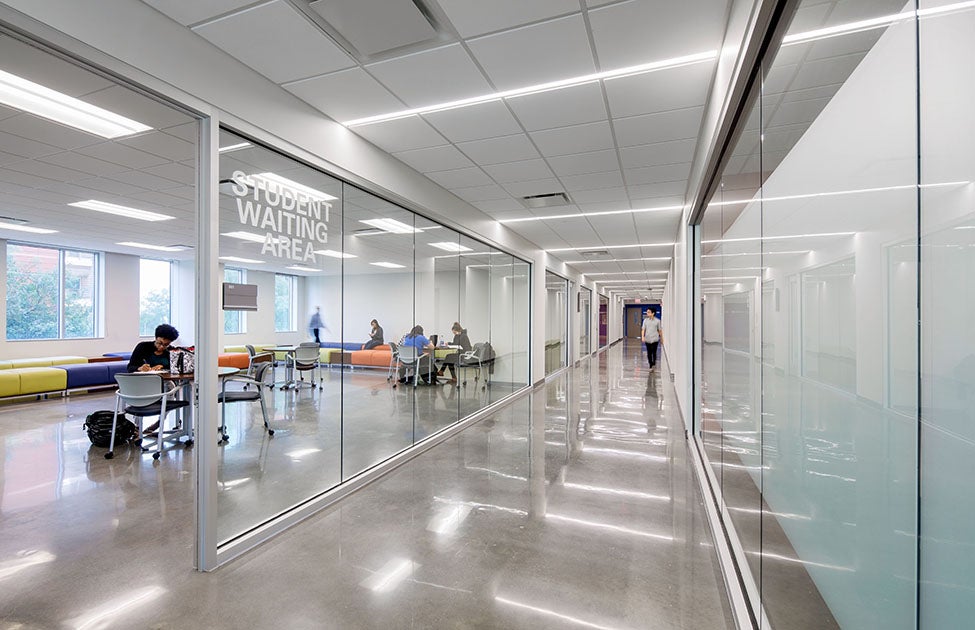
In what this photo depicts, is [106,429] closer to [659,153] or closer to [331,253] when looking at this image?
[331,253]

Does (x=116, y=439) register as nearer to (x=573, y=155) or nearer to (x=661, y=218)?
(x=573, y=155)

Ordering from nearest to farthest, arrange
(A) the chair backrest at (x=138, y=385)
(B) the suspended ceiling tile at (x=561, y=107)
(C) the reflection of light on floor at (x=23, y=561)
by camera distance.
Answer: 1. (C) the reflection of light on floor at (x=23, y=561)
2. (B) the suspended ceiling tile at (x=561, y=107)
3. (A) the chair backrest at (x=138, y=385)

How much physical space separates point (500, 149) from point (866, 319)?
11.9 ft

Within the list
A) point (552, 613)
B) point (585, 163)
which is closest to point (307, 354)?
point (552, 613)

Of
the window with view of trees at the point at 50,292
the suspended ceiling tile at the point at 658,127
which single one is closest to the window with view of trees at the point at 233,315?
the suspended ceiling tile at the point at 658,127

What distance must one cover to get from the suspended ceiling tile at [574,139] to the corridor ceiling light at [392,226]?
1.73 m

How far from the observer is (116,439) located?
16.8 feet

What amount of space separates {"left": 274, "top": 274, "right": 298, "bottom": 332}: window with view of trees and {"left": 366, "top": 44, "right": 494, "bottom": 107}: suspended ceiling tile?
1.68 meters

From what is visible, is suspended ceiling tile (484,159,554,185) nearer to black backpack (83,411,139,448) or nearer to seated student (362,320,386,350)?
seated student (362,320,386,350)

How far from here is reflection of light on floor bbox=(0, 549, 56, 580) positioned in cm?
261

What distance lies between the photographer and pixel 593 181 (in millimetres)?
5152

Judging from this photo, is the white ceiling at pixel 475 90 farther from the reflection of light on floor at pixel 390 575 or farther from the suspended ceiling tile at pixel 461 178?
the reflection of light on floor at pixel 390 575

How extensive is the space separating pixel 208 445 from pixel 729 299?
139 inches

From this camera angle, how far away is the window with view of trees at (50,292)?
934 cm
